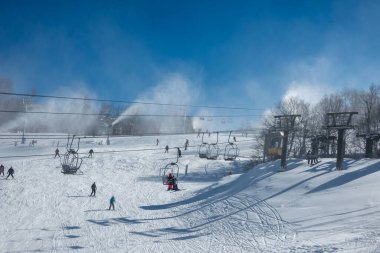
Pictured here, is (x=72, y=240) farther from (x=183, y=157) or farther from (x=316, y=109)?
(x=316, y=109)

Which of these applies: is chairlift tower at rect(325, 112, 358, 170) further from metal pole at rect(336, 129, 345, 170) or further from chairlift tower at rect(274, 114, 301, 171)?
chairlift tower at rect(274, 114, 301, 171)

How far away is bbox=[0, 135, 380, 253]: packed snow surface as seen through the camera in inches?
601

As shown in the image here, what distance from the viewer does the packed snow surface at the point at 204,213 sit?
15266mm

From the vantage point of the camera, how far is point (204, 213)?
22.4 meters

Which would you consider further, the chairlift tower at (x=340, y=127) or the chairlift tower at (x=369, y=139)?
the chairlift tower at (x=369, y=139)

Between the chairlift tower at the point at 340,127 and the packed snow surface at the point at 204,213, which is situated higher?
the chairlift tower at the point at 340,127

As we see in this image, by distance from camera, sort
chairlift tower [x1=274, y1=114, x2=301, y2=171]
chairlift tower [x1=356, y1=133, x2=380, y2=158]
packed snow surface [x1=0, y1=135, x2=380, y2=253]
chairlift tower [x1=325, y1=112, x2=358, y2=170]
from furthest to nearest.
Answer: chairlift tower [x1=274, y1=114, x2=301, y2=171]
chairlift tower [x1=356, y1=133, x2=380, y2=158]
chairlift tower [x1=325, y1=112, x2=358, y2=170]
packed snow surface [x1=0, y1=135, x2=380, y2=253]

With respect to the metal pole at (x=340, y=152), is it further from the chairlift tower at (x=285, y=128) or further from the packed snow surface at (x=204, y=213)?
the chairlift tower at (x=285, y=128)

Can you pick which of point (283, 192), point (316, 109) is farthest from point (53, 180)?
point (316, 109)

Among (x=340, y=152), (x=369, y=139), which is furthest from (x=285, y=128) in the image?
(x=369, y=139)

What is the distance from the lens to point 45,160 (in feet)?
144

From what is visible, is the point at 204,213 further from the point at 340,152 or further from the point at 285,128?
the point at 340,152

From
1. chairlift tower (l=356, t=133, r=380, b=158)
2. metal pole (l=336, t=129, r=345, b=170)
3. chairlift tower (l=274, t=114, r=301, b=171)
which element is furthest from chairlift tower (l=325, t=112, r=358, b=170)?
chairlift tower (l=356, t=133, r=380, b=158)

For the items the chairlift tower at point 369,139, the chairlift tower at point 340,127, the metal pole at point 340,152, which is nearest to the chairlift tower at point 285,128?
the chairlift tower at point 340,127
